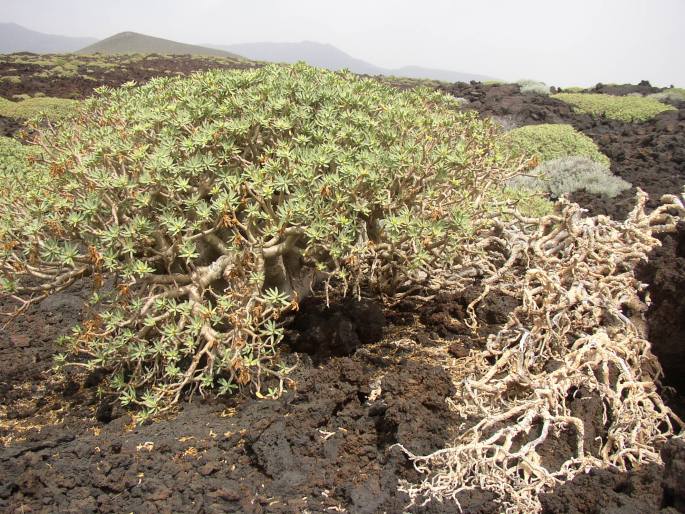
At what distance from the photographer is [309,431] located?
3.32 metres

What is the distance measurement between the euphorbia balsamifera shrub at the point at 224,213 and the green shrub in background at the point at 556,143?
7.81 m

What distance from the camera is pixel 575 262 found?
420 centimetres

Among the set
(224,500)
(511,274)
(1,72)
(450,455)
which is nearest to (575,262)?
(511,274)

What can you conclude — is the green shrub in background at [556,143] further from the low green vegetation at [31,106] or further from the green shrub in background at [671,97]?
the low green vegetation at [31,106]

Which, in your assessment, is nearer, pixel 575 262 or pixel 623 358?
pixel 623 358

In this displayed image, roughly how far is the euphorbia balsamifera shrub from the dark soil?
0.85 feet

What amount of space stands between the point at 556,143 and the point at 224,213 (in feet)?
32.8

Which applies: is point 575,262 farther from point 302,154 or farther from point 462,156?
point 302,154

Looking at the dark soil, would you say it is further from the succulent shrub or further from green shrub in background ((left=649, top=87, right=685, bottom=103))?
green shrub in background ((left=649, top=87, right=685, bottom=103))

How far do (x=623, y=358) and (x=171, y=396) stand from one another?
2.68 metres

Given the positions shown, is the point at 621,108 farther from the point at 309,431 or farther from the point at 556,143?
the point at 309,431

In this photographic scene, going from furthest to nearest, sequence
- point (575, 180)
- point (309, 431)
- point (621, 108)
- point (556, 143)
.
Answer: point (621, 108), point (556, 143), point (575, 180), point (309, 431)

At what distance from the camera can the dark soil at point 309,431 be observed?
2.76 meters

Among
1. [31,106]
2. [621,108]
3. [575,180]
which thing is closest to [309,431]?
[575,180]
